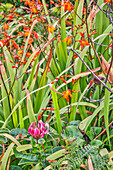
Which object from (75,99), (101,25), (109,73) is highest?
(101,25)

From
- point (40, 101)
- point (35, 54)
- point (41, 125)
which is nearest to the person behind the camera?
point (41, 125)

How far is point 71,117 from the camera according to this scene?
128 cm

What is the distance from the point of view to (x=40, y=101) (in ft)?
4.68

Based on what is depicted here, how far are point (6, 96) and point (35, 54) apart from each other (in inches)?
15.5

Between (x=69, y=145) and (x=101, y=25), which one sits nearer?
(x=69, y=145)

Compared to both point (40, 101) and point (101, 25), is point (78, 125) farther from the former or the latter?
point (101, 25)

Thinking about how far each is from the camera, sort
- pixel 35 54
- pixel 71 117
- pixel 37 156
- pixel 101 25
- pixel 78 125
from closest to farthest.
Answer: pixel 37 156
pixel 78 125
pixel 71 117
pixel 35 54
pixel 101 25

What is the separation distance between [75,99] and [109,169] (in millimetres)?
493

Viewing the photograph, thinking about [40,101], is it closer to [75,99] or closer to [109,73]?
[75,99]

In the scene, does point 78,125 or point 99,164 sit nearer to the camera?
point 99,164

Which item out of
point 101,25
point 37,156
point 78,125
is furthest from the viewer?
point 101,25

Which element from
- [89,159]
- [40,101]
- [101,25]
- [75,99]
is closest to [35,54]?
[40,101]

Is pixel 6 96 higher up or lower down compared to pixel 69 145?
higher up

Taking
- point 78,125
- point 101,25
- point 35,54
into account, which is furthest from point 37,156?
point 101,25
